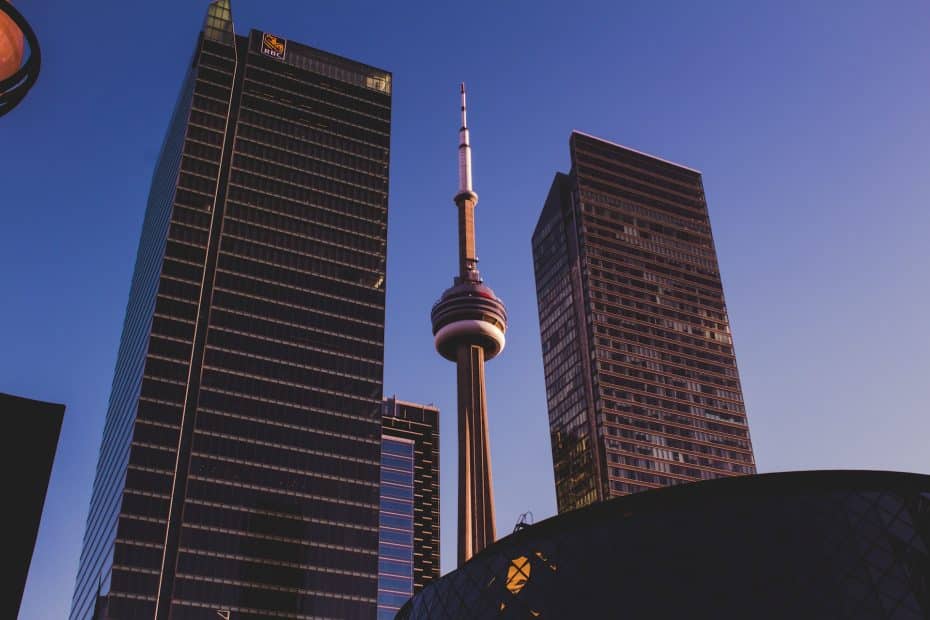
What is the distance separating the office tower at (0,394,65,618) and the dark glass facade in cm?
4951

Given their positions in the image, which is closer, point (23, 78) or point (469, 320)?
point (23, 78)

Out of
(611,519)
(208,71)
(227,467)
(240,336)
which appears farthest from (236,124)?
(611,519)

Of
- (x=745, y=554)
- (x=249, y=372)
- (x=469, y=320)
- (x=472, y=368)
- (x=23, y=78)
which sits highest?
(x=469, y=320)

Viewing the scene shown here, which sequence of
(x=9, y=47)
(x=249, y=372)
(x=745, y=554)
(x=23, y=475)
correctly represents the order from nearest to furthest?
(x=9, y=47) < (x=23, y=475) < (x=745, y=554) < (x=249, y=372)

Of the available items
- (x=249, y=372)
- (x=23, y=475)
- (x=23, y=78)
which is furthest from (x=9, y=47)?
(x=249, y=372)

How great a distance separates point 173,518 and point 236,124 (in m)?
81.7

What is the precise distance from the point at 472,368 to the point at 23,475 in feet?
527

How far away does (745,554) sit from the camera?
65.2m

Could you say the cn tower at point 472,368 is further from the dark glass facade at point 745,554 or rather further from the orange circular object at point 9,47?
the orange circular object at point 9,47

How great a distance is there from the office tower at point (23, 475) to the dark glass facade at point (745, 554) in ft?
162

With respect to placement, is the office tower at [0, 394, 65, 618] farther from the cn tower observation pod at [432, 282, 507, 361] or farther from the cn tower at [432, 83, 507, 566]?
the cn tower observation pod at [432, 282, 507, 361]

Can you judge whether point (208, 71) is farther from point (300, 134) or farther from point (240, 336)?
point (240, 336)

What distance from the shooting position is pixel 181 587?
14162 centimetres

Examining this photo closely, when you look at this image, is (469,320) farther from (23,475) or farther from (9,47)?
(9,47)
